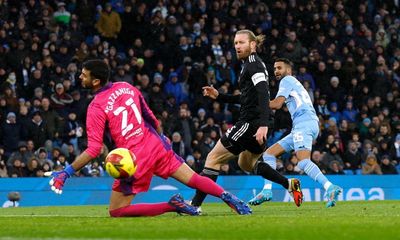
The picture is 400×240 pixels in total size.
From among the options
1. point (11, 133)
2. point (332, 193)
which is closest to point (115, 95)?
point (332, 193)

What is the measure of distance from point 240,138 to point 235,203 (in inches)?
61.9

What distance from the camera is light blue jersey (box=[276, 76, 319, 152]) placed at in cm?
1472

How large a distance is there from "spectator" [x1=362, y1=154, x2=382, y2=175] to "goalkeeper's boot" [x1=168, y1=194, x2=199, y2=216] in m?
15.2

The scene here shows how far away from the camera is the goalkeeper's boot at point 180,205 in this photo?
1150 cm

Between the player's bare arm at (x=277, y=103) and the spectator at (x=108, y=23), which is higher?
the spectator at (x=108, y=23)

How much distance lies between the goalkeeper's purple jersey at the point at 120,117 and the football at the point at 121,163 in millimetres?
231

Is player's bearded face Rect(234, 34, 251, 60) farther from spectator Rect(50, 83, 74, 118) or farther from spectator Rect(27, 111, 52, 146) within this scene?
spectator Rect(50, 83, 74, 118)

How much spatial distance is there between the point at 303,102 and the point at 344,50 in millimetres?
15391

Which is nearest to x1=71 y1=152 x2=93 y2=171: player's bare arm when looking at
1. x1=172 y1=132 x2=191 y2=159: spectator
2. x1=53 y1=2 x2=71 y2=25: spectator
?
x1=172 y1=132 x2=191 y2=159: spectator

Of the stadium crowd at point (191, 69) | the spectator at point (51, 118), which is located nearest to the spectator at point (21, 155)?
the stadium crowd at point (191, 69)

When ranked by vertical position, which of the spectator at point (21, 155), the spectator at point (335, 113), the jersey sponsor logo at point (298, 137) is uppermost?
the jersey sponsor logo at point (298, 137)

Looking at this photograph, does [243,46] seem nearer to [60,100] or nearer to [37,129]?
[37,129]

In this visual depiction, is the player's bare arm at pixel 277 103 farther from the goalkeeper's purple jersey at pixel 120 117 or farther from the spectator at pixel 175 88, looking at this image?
the spectator at pixel 175 88

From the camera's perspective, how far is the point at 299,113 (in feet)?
49.1
